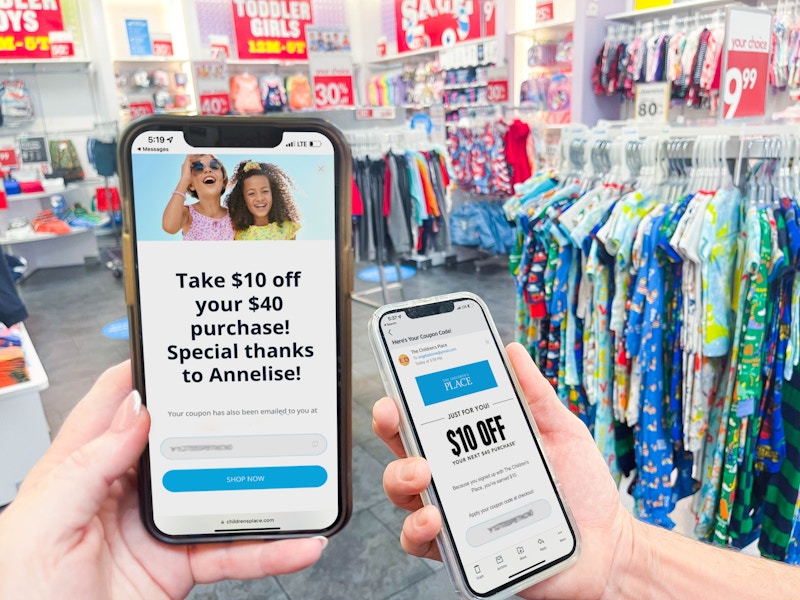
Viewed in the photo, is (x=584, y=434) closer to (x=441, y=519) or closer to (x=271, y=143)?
(x=441, y=519)

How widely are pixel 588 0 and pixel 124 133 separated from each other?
466 cm

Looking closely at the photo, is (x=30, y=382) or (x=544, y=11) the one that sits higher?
(x=544, y=11)

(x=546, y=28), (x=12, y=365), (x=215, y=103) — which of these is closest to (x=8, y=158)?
(x=215, y=103)

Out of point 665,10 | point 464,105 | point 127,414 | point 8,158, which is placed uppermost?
point 665,10

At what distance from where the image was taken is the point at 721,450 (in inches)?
55.9

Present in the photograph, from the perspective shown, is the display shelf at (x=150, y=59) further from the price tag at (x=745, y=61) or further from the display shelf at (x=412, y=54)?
the price tag at (x=745, y=61)

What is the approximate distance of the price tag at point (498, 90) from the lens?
5227 millimetres

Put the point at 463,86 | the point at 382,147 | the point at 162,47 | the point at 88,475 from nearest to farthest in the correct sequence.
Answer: the point at 88,475 → the point at 382,147 → the point at 463,86 → the point at 162,47

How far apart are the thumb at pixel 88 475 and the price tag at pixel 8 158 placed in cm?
617

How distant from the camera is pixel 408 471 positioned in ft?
2.30

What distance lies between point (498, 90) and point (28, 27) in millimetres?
4692

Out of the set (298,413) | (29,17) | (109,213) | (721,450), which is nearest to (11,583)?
(298,413)

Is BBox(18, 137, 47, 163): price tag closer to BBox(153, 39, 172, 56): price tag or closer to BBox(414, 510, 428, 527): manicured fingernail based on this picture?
BBox(153, 39, 172, 56): price tag

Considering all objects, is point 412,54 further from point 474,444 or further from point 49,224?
point 474,444
